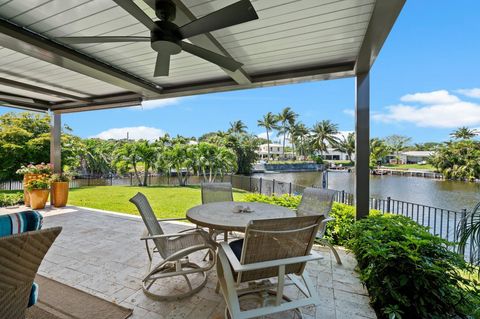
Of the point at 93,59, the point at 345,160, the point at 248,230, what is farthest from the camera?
the point at 345,160

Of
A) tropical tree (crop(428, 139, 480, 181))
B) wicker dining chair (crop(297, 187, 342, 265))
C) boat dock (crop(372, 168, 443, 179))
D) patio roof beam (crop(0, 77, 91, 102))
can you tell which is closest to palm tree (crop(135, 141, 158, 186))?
patio roof beam (crop(0, 77, 91, 102))

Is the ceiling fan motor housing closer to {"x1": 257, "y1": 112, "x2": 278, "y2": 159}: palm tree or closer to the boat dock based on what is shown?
the boat dock

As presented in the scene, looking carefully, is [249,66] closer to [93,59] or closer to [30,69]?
[93,59]

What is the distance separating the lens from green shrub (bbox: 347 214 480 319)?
1.86 meters

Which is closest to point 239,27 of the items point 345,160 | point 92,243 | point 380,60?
point 380,60

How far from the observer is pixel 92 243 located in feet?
11.9

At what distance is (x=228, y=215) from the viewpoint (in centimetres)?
240

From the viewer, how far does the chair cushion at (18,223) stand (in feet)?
3.93

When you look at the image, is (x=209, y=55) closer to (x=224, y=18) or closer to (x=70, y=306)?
(x=224, y=18)

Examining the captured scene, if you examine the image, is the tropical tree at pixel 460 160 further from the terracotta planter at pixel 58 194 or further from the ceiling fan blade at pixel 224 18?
the terracotta planter at pixel 58 194

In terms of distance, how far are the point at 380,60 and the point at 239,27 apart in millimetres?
1918

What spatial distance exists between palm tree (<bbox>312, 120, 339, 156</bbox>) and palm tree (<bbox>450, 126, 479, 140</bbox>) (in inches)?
576

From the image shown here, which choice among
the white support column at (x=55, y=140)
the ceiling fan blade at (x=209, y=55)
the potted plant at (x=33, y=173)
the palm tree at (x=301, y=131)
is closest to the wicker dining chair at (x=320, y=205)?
the ceiling fan blade at (x=209, y=55)

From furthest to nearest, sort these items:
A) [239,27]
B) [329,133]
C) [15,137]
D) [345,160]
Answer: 1. [345,160]
2. [329,133]
3. [15,137]
4. [239,27]
